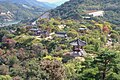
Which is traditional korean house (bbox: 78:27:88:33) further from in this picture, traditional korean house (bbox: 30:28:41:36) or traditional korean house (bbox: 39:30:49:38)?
traditional korean house (bbox: 30:28:41:36)

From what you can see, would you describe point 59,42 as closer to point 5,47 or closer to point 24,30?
point 5,47

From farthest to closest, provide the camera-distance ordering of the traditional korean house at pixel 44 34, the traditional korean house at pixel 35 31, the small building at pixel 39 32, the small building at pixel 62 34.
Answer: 1. the traditional korean house at pixel 35 31
2. the small building at pixel 39 32
3. the traditional korean house at pixel 44 34
4. the small building at pixel 62 34

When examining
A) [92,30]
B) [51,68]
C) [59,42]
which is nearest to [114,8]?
[92,30]

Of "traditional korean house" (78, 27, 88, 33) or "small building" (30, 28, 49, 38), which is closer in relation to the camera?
"small building" (30, 28, 49, 38)

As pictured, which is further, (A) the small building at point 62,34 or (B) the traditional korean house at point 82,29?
(B) the traditional korean house at point 82,29

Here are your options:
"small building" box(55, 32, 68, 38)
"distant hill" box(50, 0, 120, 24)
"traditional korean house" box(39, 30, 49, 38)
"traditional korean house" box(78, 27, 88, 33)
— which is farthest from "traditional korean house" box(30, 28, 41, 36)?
"distant hill" box(50, 0, 120, 24)

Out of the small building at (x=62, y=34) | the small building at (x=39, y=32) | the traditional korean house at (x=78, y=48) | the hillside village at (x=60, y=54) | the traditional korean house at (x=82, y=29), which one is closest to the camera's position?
the hillside village at (x=60, y=54)

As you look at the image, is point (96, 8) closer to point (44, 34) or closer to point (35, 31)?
point (35, 31)

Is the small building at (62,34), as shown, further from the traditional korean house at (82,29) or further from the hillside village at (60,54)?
the traditional korean house at (82,29)

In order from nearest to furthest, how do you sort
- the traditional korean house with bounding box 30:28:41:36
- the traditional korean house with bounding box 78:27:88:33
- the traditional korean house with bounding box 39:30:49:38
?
the traditional korean house with bounding box 39:30:49:38, the traditional korean house with bounding box 30:28:41:36, the traditional korean house with bounding box 78:27:88:33

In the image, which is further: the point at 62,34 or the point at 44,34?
the point at 44,34

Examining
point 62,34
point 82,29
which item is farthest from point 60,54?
point 82,29

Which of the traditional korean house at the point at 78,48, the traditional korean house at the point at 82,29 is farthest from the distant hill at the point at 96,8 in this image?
the traditional korean house at the point at 78,48
